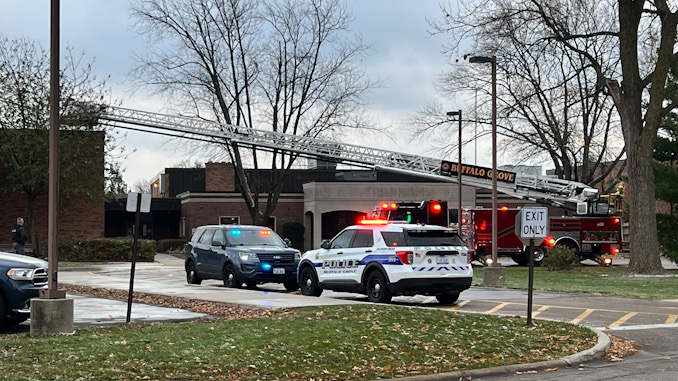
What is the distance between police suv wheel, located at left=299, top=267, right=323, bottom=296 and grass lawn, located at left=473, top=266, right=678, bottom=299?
6.81 metres

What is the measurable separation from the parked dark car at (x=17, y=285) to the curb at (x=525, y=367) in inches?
267

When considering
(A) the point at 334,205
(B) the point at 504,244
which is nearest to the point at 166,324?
(B) the point at 504,244

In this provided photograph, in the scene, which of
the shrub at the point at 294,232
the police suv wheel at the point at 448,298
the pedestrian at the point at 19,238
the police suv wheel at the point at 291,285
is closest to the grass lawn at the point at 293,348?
the police suv wheel at the point at 448,298

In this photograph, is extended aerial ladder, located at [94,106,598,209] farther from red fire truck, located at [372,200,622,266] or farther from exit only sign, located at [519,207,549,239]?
exit only sign, located at [519,207,549,239]

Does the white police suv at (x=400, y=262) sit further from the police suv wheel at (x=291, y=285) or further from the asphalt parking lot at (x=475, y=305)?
the police suv wheel at (x=291, y=285)

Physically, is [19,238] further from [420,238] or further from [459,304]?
[459,304]

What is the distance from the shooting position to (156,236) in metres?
66.8

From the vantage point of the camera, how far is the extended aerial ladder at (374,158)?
39.5m

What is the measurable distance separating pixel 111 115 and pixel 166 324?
30.8 metres

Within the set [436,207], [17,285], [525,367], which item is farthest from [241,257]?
[436,207]

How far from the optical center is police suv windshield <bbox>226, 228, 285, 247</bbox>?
23.2 meters

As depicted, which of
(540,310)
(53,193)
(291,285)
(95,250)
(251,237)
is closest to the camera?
(53,193)

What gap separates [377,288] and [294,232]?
38683 mm

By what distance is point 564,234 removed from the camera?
3850 centimetres
